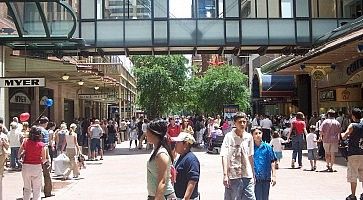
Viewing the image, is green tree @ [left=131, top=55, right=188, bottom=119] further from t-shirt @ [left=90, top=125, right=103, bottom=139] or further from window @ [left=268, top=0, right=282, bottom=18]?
t-shirt @ [left=90, top=125, right=103, bottom=139]

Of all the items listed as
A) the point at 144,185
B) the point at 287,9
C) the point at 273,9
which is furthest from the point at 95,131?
the point at 287,9

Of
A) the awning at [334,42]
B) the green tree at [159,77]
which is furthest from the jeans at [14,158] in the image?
the green tree at [159,77]

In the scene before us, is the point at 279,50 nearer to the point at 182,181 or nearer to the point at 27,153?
the point at 27,153

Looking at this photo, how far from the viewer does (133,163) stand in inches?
824

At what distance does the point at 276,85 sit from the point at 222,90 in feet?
47.6

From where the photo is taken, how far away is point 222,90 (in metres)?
50.2

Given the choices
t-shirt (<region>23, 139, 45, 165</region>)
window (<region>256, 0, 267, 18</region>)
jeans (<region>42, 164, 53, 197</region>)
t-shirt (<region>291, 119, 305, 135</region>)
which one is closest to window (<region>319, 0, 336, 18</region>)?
window (<region>256, 0, 267, 18</region>)

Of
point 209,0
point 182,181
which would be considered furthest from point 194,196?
point 209,0

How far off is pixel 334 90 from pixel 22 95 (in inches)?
625

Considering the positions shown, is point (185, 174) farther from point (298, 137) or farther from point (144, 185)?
point (298, 137)

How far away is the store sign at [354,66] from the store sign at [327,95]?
10.1 feet

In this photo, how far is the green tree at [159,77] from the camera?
47.8m

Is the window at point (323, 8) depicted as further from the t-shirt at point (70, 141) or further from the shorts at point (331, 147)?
the t-shirt at point (70, 141)

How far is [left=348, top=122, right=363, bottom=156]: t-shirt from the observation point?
10.4 meters
